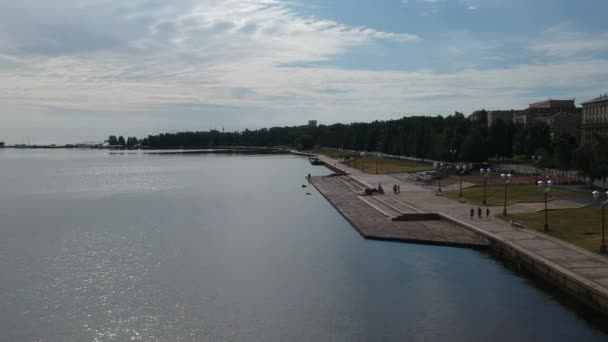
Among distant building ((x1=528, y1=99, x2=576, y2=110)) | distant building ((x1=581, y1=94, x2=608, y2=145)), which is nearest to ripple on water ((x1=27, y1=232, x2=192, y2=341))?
distant building ((x1=581, y1=94, x2=608, y2=145))

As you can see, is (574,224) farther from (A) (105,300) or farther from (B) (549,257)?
(A) (105,300)

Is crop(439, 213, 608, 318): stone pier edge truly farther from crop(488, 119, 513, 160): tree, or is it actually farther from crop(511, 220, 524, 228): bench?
crop(488, 119, 513, 160): tree

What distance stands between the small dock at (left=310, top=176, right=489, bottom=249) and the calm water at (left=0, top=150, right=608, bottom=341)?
3.44 ft

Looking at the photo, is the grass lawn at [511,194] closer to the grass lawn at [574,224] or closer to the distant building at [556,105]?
the grass lawn at [574,224]

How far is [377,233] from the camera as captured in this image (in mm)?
39781

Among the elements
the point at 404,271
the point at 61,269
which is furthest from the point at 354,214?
the point at 61,269

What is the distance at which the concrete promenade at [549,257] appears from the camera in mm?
23766

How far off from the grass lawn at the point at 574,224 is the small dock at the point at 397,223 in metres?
4.04

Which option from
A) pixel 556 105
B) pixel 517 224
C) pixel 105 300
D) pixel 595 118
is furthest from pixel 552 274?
pixel 556 105

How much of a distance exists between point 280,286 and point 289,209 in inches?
1174

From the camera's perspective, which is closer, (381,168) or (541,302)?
(541,302)

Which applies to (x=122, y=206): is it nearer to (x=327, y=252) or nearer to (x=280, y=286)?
(x=327, y=252)

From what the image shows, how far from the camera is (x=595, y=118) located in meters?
116

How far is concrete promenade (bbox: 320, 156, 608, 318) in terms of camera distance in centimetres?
2377
